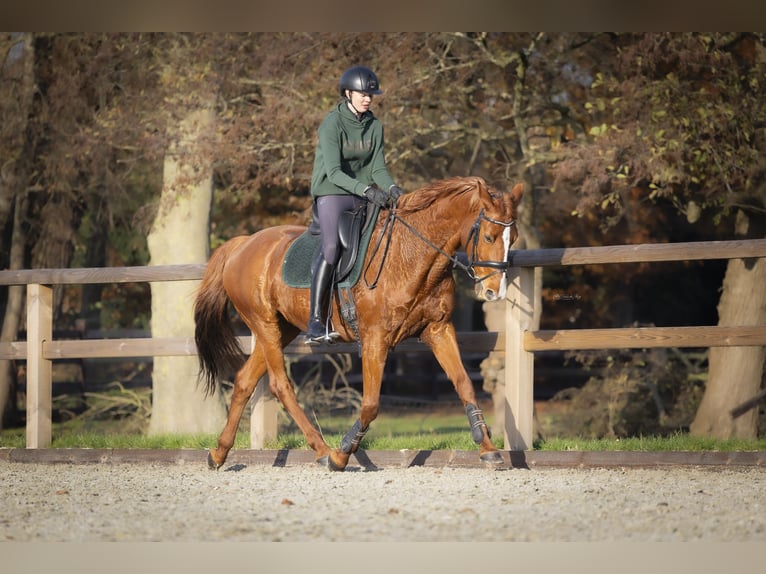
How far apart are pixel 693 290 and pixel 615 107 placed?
9.01 meters

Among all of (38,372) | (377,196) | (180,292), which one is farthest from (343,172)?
(180,292)

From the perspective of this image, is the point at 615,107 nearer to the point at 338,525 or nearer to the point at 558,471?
the point at 558,471

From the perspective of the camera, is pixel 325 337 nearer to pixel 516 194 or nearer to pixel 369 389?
pixel 369 389

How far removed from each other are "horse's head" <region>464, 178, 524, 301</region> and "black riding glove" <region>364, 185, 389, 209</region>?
70 cm

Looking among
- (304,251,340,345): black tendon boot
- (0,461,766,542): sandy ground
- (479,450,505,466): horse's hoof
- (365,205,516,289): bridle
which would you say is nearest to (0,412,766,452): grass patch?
(0,461,766,542): sandy ground

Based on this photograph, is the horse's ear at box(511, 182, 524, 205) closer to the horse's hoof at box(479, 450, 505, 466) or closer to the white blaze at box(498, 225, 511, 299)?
the white blaze at box(498, 225, 511, 299)

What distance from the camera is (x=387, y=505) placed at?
6.66m

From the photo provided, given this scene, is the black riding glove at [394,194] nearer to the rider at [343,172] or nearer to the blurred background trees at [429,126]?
the rider at [343,172]

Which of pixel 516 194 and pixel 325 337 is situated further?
pixel 325 337

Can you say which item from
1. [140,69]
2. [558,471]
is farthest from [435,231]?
[140,69]

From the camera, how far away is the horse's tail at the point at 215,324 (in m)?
9.30

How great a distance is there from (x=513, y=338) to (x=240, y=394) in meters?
2.25

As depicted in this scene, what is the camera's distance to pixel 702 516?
20.5ft

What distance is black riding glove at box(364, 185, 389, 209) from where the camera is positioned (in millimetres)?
7996
